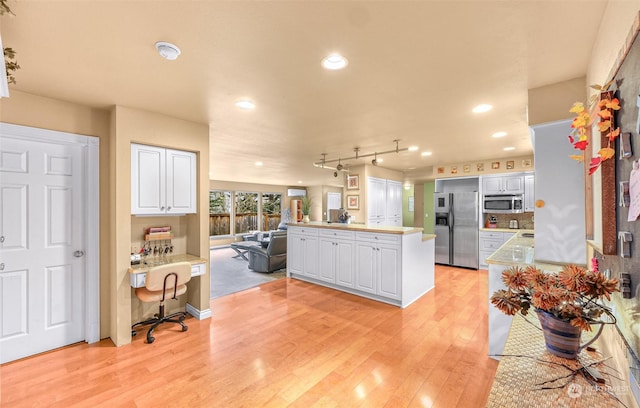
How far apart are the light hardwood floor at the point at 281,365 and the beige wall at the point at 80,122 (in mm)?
665

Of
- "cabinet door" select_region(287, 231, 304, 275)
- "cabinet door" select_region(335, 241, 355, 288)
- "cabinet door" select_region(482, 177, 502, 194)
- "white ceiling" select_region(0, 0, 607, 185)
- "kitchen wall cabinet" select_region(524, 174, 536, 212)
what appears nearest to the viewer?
"white ceiling" select_region(0, 0, 607, 185)

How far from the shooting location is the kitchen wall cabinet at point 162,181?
2.88m

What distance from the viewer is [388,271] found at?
381 cm

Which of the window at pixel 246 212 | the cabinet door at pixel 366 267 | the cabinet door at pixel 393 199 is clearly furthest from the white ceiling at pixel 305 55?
the window at pixel 246 212

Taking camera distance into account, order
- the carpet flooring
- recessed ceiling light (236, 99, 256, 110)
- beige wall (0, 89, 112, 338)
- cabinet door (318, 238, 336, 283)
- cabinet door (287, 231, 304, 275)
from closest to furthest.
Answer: beige wall (0, 89, 112, 338), recessed ceiling light (236, 99, 256, 110), cabinet door (318, 238, 336, 283), the carpet flooring, cabinet door (287, 231, 304, 275)

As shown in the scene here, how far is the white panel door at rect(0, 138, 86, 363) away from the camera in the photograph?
241 cm

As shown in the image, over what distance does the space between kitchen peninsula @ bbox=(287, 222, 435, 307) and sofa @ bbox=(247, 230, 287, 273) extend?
78 centimetres

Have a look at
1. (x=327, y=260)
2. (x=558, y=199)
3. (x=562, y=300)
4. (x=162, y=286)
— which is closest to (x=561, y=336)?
(x=562, y=300)

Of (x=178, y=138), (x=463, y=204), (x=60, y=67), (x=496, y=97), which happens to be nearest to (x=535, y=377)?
(x=496, y=97)

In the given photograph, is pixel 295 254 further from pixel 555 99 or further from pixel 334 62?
pixel 555 99

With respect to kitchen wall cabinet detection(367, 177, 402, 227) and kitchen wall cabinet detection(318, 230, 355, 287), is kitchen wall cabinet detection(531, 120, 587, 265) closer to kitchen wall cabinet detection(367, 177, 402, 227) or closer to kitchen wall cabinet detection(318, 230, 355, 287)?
kitchen wall cabinet detection(318, 230, 355, 287)

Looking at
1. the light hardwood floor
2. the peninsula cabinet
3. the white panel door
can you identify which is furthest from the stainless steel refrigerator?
the white panel door

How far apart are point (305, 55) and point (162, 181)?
224 centimetres

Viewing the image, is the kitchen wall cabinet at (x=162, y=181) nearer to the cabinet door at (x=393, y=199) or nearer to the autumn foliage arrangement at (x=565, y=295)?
the autumn foliage arrangement at (x=565, y=295)
